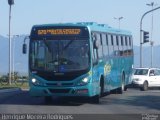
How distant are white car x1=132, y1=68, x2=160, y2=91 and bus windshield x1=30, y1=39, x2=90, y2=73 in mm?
15378

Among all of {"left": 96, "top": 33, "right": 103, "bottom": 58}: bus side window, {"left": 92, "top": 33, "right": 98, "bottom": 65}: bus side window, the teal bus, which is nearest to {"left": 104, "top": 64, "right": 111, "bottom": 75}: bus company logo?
{"left": 96, "top": 33, "right": 103, "bottom": 58}: bus side window

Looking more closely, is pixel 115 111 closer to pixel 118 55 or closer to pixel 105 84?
pixel 105 84

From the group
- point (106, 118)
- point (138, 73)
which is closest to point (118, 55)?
point (138, 73)

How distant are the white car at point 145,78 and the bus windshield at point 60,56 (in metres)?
15.4

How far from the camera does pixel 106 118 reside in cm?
1814

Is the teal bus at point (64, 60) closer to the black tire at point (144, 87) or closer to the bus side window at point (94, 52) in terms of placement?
the bus side window at point (94, 52)

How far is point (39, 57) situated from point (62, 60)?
3.20 feet

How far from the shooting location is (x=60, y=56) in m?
23.5

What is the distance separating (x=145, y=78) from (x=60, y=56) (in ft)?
52.2

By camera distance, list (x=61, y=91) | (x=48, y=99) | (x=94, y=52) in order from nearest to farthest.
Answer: (x=61, y=91) → (x=94, y=52) → (x=48, y=99)

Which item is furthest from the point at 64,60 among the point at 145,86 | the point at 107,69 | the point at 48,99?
the point at 145,86

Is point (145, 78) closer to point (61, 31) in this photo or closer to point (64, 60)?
point (61, 31)

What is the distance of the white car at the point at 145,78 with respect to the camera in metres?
38.5

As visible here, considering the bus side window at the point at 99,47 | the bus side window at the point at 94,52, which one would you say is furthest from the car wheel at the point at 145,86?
the bus side window at the point at 94,52
